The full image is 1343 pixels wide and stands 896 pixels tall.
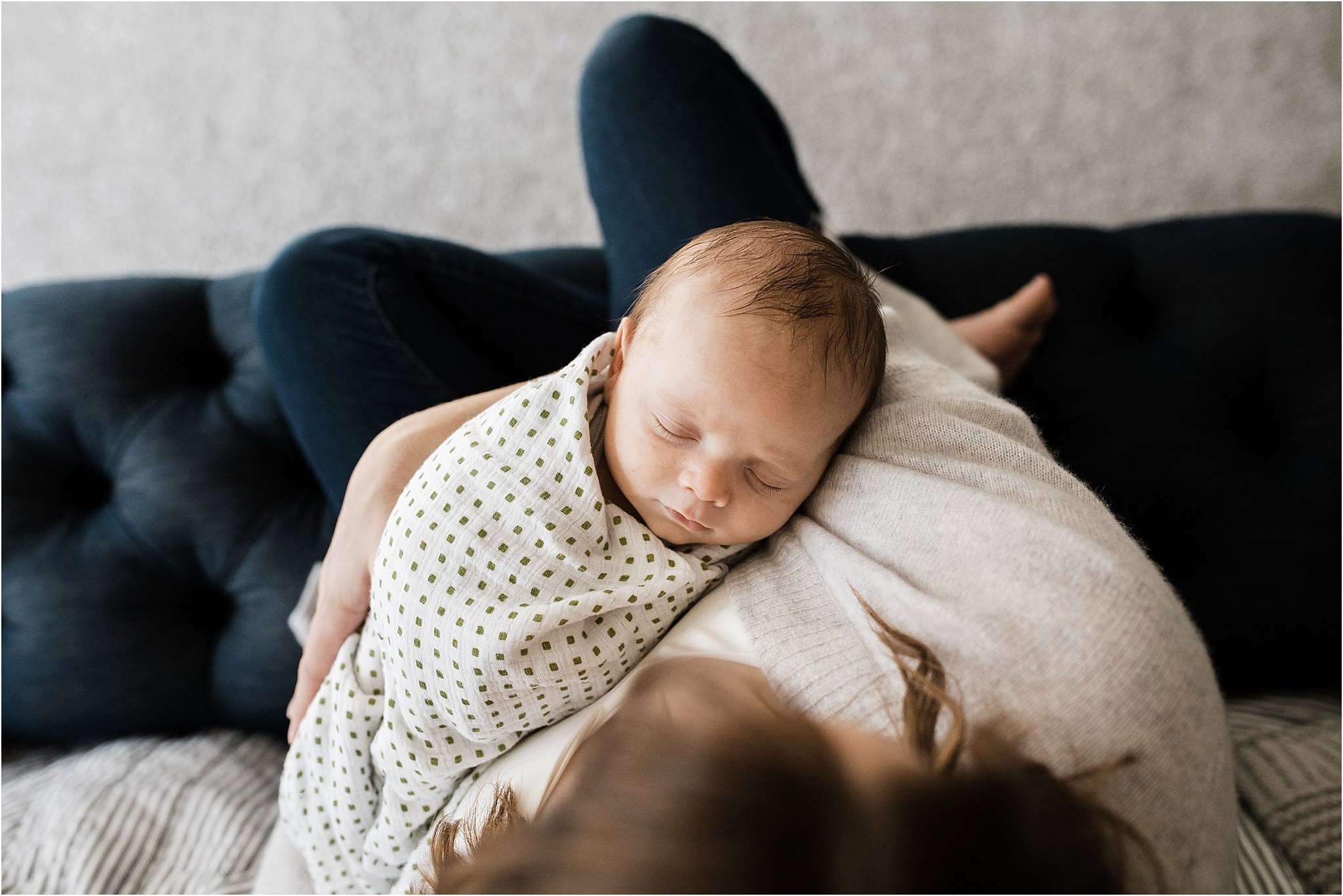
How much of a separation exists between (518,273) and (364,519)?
1.05 ft

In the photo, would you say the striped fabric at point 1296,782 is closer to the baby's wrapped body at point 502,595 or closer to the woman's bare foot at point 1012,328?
the woman's bare foot at point 1012,328

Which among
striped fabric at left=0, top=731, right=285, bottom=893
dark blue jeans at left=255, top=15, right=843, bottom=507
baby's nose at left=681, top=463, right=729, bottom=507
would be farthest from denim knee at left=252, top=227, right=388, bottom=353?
striped fabric at left=0, top=731, right=285, bottom=893

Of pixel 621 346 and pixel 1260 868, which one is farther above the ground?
pixel 621 346

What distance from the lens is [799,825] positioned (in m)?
0.39

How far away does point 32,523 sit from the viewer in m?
0.95

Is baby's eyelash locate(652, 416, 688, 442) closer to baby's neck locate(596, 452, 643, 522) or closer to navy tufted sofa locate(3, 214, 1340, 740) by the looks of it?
baby's neck locate(596, 452, 643, 522)

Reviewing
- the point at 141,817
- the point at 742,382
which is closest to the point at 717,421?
the point at 742,382

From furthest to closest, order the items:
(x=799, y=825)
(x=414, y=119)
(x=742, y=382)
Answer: (x=414, y=119)
(x=742, y=382)
(x=799, y=825)

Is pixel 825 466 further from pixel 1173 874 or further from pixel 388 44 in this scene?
pixel 388 44

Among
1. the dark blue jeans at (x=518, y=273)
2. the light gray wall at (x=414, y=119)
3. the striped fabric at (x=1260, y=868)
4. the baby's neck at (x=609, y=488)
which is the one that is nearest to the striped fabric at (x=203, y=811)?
the striped fabric at (x=1260, y=868)

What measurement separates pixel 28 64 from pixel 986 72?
1.75 meters

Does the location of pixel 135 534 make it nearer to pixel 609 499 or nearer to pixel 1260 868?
pixel 609 499

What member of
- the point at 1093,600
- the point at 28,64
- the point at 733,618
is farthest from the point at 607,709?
the point at 28,64

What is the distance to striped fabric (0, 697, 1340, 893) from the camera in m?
0.74
